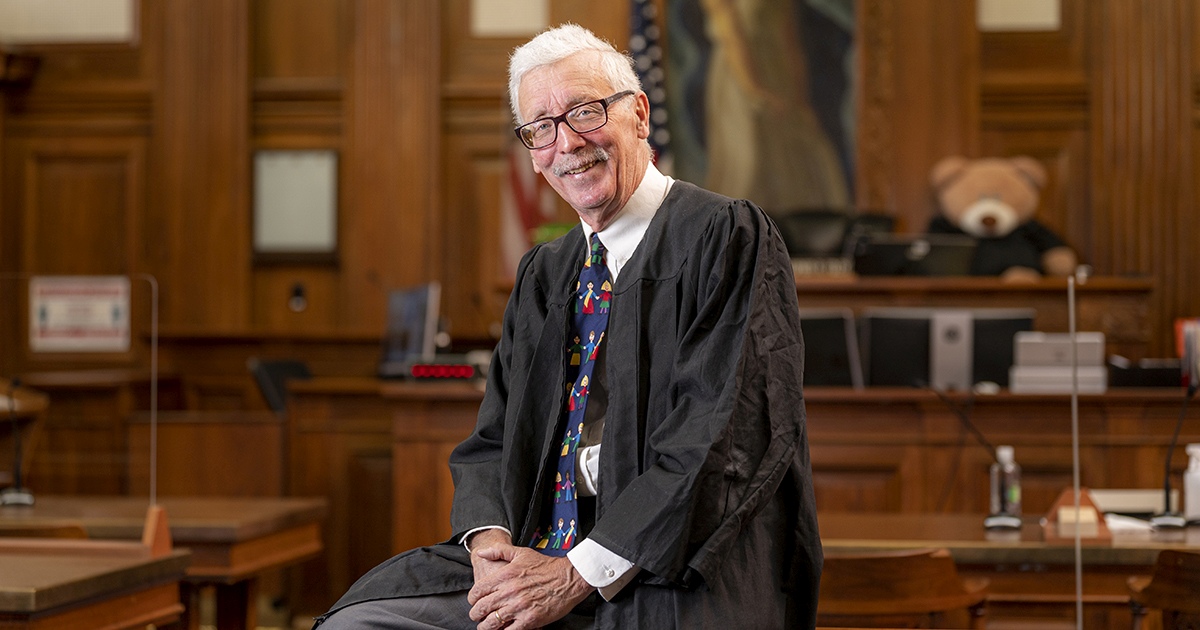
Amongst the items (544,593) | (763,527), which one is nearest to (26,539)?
(544,593)

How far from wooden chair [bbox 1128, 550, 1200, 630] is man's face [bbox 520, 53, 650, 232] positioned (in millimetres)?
1396

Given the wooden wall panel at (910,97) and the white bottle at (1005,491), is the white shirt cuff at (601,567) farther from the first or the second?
the wooden wall panel at (910,97)

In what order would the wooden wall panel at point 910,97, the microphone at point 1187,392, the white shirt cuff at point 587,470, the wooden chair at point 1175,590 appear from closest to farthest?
the white shirt cuff at point 587,470 < the wooden chair at point 1175,590 < the microphone at point 1187,392 < the wooden wall panel at point 910,97

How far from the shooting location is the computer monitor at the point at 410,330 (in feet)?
18.5

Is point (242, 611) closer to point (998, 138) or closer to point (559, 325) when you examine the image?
point (559, 325)

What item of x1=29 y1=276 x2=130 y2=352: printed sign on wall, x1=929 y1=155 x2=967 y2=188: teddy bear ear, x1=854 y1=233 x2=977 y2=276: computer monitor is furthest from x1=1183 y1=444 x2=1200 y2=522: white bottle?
x1=29 y1=276 x2=130 y2=352: printed sign on wall

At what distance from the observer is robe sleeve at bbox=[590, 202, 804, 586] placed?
1892 millimetres

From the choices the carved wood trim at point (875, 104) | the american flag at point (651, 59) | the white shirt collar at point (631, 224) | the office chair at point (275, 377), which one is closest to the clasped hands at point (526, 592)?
the white shirt collar at point (631, 224)

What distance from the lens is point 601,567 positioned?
1.94 meters

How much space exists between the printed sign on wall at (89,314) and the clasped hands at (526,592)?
6.24 meters

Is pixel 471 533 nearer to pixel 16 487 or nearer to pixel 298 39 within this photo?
pixel 16 487

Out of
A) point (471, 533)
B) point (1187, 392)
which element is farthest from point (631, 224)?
point (1187, 392)

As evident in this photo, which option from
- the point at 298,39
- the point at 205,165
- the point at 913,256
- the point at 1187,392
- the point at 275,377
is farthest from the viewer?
the point at 298,39

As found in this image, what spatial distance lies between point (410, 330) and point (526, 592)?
157 inches
